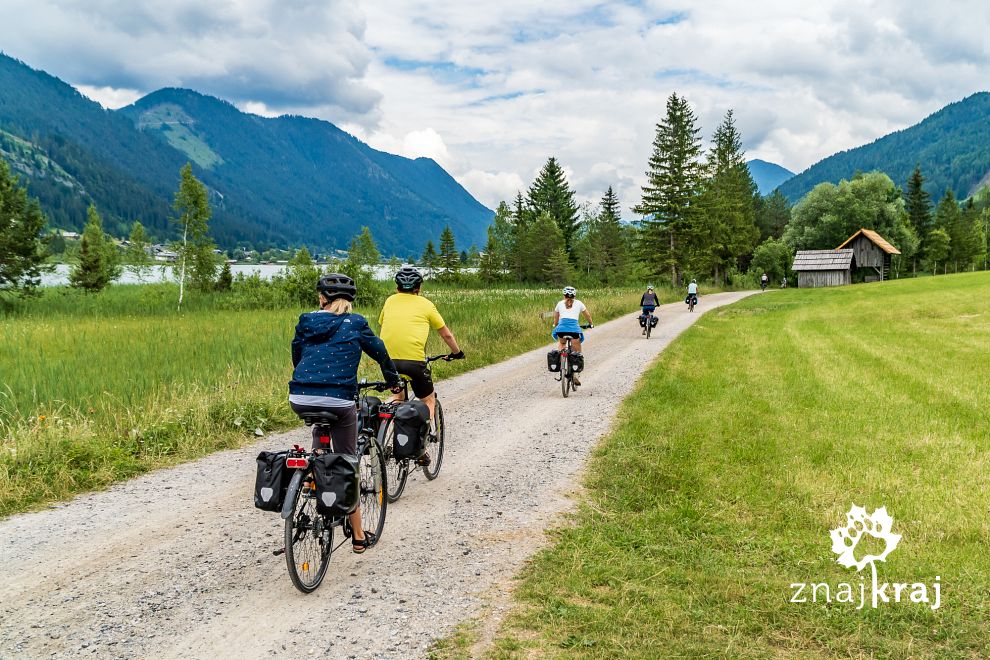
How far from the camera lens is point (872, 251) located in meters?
74.3

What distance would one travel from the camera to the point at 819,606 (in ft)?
14.2

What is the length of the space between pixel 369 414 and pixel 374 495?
31.3 inches

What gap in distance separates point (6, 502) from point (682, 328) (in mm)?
24250

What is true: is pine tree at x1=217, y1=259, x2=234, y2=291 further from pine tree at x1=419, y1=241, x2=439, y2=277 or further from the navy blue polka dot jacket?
the navy blue polka dot jacket

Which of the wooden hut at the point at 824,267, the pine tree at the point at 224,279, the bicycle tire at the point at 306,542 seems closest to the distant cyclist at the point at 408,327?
the bicycle tire at the point at 306,542

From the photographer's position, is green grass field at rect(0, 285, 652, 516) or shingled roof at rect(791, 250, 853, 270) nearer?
green grass field at rect(0, 285, 652, 516)

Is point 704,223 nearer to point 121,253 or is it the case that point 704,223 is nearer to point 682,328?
point 682,328

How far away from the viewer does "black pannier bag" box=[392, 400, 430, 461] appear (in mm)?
5992

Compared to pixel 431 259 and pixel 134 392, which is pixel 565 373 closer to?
pixel 134 392

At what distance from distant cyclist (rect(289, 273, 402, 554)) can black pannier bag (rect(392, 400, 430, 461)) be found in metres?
1.04

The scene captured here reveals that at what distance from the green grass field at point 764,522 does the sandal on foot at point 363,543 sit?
1.44m

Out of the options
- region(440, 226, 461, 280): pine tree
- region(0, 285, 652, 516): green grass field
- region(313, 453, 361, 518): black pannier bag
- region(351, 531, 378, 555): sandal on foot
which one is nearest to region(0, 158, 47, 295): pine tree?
region(0, 285, 652, 516): green grass field

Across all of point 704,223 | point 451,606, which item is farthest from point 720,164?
point 451,606
